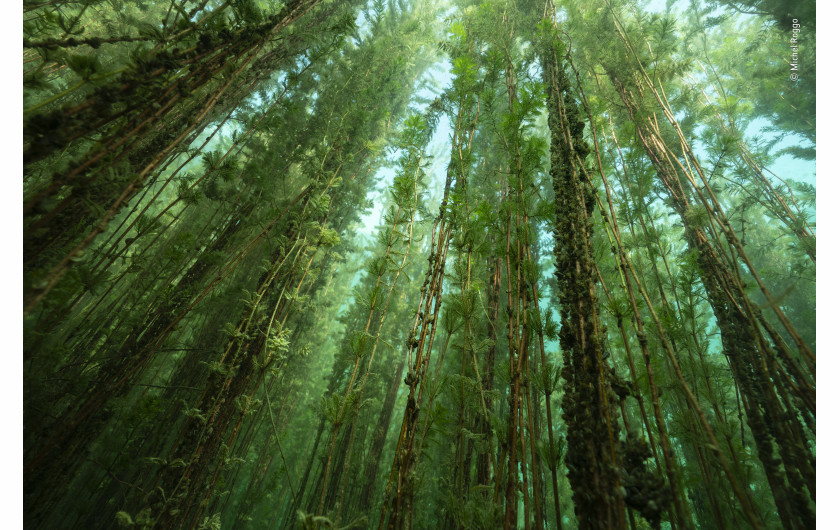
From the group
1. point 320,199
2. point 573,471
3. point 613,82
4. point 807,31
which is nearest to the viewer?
point 573,471


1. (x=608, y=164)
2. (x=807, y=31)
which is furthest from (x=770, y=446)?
(x=807, y=31)

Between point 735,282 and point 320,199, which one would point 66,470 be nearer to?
point 320,199

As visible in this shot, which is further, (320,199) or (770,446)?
(320,199)

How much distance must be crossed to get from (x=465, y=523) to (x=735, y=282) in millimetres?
1668

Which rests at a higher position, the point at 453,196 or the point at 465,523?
the point at 453,196

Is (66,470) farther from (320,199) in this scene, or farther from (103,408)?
(320,199)

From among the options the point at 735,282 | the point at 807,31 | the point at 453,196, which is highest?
the point at 807,31

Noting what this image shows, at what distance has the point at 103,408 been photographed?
1641 mm

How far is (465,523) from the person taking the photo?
3.58 feet

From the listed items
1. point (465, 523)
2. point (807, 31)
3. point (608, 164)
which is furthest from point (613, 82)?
point (465, 523)

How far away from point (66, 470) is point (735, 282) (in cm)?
347

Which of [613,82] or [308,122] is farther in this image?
[308,122]

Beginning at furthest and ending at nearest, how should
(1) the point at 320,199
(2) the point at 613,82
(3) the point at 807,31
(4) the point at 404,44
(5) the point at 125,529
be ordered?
(4) the point at 404,44 → (2) the point at 613,82 → (3) the point at 807,31 → (1) the point at 320,199 → (5) the point at 125,529

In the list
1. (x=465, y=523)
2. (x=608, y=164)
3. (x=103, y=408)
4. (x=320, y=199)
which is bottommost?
(x=465, y=523)
